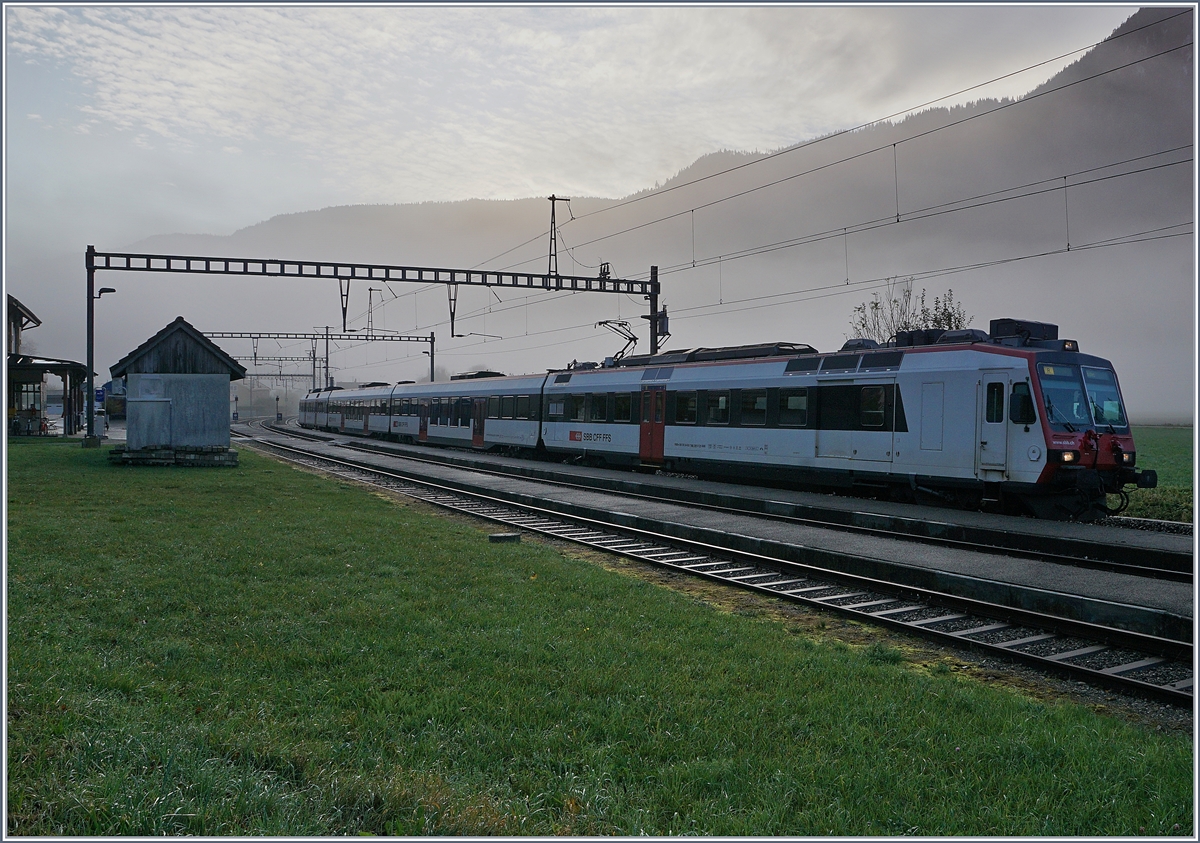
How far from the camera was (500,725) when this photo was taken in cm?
514

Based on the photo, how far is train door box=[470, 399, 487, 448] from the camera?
3559cm

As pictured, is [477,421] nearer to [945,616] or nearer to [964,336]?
[964,336]

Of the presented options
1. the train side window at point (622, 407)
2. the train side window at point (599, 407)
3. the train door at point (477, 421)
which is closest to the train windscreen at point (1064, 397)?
the train side window at point (622, 407)

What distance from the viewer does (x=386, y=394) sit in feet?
156

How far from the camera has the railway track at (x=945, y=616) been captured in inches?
283

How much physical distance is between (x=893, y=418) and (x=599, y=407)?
1196 cm

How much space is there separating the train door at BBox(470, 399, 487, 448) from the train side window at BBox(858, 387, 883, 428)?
20.5 m

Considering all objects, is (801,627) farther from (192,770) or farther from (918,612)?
(192,770)

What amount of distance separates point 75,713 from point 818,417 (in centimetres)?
1663

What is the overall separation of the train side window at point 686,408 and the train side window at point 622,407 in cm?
244

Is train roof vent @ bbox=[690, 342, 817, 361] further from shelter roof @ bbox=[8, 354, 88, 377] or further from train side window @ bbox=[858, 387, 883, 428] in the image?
shelter roof @ bbox=[8, 354, 88, 377]

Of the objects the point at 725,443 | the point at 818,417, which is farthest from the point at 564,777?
the point at 725,443

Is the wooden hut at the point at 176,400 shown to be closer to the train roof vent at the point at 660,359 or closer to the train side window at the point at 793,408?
the train roof vent at the point at 660,359

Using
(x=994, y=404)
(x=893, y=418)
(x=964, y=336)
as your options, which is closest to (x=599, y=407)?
(x=893, y=418)
